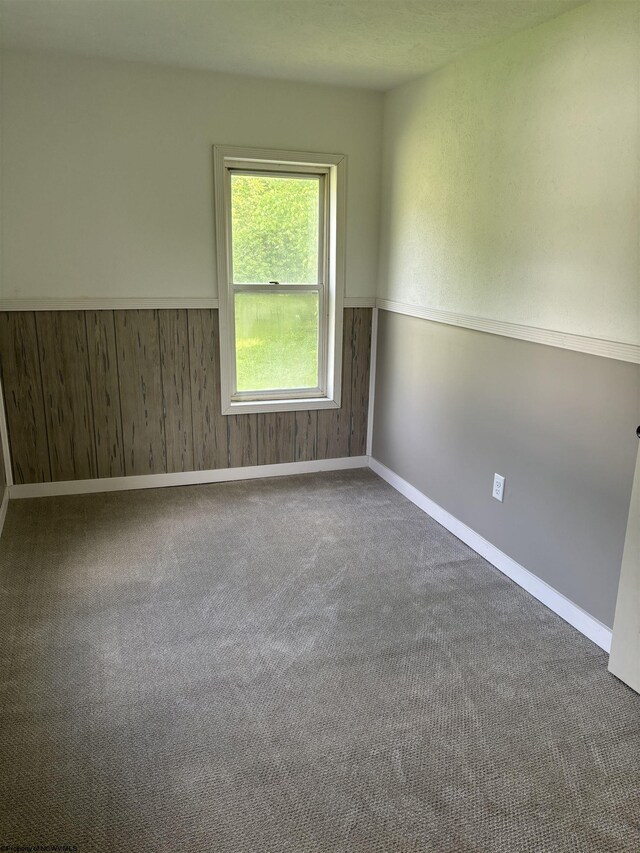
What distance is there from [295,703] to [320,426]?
2.21 metres

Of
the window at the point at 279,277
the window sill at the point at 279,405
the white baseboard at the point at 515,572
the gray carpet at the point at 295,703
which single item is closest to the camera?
the gray carpet at the point at 295,703

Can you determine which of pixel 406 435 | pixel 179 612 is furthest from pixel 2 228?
pixel 406 435

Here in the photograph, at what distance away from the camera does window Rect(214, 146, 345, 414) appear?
3.54 meters

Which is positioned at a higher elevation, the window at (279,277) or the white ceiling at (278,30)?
the white ceiling at (278,30)

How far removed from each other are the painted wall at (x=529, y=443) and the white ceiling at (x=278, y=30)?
48.8 inches

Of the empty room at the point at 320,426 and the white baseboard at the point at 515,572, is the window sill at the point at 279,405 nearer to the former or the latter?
the empty room at the point at 320,426

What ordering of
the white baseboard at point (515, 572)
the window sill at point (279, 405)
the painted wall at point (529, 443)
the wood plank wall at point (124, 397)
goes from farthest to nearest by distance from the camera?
the window sill at point (279, 405)
the wood plank wall at point (124, 397)
the white baseboard at point (515, 572)
the painted wall at point (529, 443)

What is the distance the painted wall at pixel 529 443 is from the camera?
7.34 ft

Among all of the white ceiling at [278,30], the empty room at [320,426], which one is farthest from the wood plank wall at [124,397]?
the white ceiling at [278,30]

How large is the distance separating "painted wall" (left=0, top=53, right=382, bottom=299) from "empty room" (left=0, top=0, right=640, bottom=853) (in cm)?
2

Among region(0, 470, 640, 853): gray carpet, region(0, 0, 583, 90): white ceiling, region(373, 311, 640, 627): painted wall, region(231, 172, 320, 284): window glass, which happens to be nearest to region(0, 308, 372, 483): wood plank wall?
region(231, 172, 320, 284): window glass

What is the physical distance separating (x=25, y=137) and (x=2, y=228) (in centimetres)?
46

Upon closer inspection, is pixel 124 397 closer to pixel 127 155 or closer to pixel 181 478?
pixel 181 478

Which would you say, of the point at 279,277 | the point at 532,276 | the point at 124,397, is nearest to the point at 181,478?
the point at 124,397
